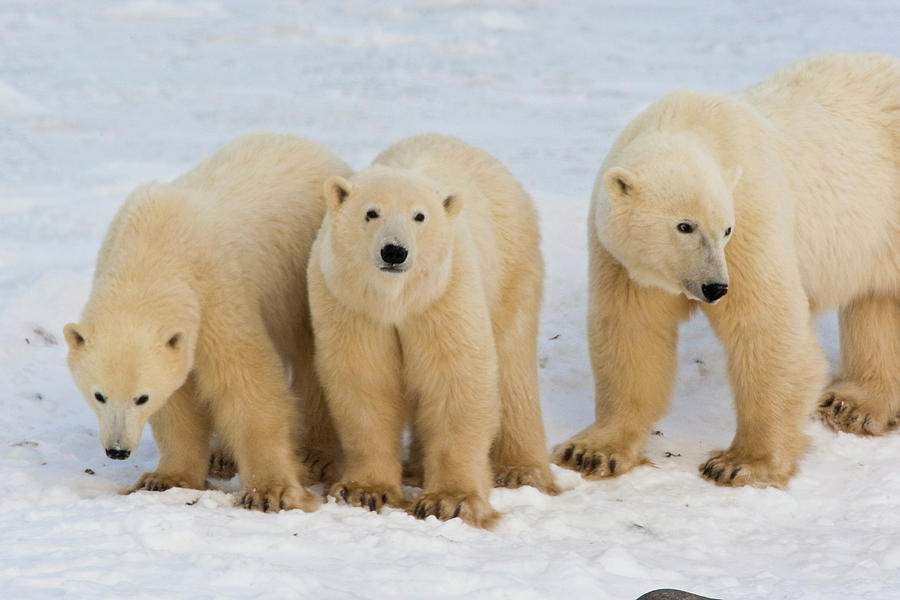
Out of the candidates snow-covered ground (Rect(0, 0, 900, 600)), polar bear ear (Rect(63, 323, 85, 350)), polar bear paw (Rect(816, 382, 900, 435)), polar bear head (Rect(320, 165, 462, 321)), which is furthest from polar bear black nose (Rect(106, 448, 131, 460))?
polar bear paw (Rect(816, 382, 900, 435))

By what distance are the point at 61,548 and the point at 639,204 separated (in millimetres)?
2450

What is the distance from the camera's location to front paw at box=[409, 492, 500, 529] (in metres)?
4.27

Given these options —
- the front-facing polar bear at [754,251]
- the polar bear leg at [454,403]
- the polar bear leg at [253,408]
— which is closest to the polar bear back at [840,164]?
the front-facing polar bear at [754,251]

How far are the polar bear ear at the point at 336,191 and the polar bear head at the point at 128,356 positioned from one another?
67 cm

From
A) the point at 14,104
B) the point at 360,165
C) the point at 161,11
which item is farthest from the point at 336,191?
the point at 161,11

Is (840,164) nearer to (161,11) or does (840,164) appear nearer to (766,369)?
(766,369)

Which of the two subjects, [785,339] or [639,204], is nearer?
[639,204]

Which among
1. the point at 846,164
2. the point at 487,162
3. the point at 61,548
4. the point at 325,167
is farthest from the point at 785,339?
the point at 61,548

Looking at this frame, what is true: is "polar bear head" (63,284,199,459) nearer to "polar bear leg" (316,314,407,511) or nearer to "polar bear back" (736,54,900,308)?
"polar bear leg" (316,314,407,511)

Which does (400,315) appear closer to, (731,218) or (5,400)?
(731,218)

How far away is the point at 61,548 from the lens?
3426mm

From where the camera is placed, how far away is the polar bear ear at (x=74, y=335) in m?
4.12

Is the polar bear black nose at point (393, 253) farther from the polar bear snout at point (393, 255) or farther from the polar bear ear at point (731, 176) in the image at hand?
the polar bear ear at point (731, 176)

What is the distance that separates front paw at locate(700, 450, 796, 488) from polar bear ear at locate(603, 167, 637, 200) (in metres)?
1.27
